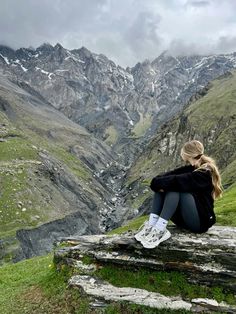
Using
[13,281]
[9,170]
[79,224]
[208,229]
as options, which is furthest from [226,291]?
[9,170]

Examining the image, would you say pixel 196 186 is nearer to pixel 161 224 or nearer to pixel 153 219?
pixel 161 224

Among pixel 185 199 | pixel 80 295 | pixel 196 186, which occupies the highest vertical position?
pixel 196 186

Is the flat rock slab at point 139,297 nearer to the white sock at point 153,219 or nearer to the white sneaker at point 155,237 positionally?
the white sneaker at point 155,237

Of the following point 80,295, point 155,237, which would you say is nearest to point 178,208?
point 155,237

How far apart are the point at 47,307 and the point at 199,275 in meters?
6.49

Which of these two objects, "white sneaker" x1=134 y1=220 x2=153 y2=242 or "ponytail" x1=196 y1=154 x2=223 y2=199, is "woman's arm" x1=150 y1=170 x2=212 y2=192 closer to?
"ponytail" x1=196 y1=154 x2=223 y2=199

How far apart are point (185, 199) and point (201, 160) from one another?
6.41ft

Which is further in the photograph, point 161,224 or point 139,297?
point 161,224

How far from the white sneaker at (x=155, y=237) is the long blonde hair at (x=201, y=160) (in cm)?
272

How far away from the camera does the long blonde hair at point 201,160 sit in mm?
19105

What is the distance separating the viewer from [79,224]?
170000mm

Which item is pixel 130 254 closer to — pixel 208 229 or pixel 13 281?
pixel 208 229

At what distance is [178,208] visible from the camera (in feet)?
62.2

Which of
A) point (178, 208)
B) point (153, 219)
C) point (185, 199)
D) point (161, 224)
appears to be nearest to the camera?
point (161, 224)
